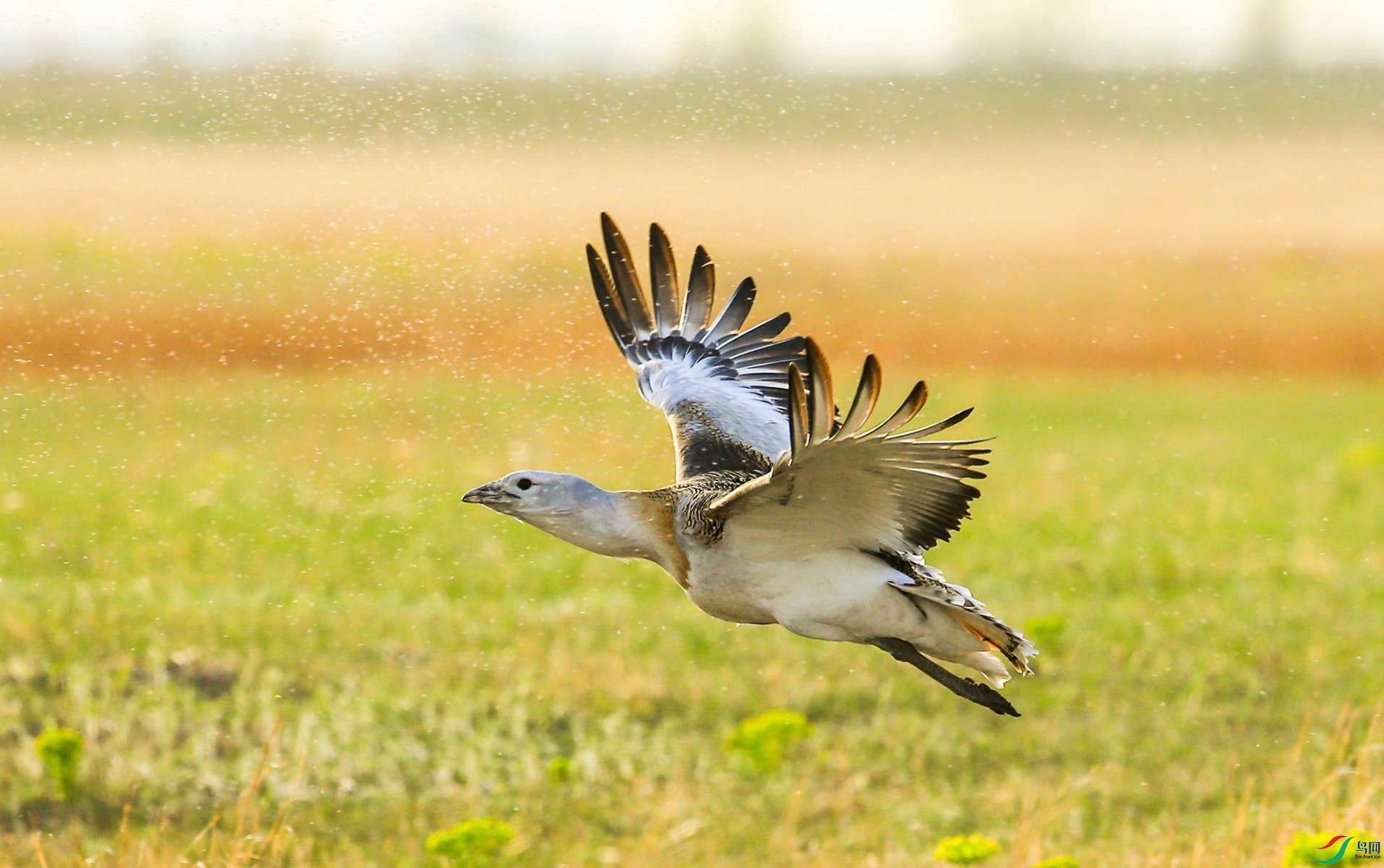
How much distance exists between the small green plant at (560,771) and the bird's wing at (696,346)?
1779 millimetres

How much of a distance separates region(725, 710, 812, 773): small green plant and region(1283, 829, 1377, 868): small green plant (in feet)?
6.03

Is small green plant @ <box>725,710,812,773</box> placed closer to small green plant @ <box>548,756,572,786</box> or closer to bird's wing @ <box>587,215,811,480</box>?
small green plant @ <box>548,756,572,786</box>

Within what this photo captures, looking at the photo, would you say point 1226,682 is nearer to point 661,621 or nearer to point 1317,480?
point 661,621

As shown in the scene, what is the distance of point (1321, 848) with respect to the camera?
5.65 meters

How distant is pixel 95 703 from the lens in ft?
25.3

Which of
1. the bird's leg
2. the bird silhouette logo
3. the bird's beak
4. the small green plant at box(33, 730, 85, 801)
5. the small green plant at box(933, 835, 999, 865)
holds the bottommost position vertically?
the small green plant at box(33, 730, 85, 801)

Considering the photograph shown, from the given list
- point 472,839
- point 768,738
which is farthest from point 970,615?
point 768,738

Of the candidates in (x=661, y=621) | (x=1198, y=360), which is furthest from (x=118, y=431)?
(x=1198, y=360)

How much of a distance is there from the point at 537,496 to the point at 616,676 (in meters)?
4.40

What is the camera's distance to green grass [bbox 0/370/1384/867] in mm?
6953

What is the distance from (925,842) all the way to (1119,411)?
11759 mm

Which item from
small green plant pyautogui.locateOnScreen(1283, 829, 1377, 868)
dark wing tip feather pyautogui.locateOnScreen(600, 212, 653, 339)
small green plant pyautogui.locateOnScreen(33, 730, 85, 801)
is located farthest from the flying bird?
small green plant pyautogui.locateOnScreen(33, 730, 85, 801)

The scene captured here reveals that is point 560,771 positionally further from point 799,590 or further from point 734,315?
point 799,590

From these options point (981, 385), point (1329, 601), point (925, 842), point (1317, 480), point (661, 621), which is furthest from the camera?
point (981, 385)
